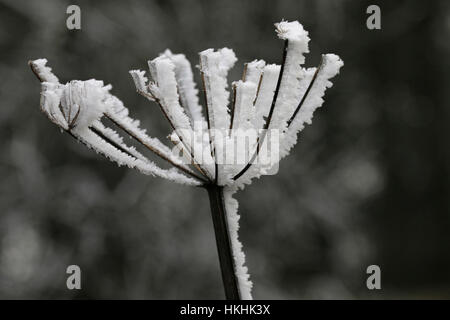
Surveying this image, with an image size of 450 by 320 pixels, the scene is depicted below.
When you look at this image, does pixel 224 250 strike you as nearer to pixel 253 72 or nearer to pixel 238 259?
pixel 238 259

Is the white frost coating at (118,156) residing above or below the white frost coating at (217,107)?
below

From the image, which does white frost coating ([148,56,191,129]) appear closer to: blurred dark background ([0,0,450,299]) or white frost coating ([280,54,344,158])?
white frost coating ([280,54,344,158])

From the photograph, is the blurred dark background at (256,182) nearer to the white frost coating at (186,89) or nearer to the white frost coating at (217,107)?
the white frost coating at (186,89)

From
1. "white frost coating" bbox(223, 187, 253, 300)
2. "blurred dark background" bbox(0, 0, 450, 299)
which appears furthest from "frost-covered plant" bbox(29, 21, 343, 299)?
"blurred dark background" bbox(0, 0, 450, 299)

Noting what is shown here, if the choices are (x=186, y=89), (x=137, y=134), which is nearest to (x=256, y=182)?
(x=186, y=89)

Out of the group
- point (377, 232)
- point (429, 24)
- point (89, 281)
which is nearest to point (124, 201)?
point (89, 281)

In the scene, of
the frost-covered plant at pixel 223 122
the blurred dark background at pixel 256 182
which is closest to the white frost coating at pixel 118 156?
the frost-covered plant at pixel 223 122
